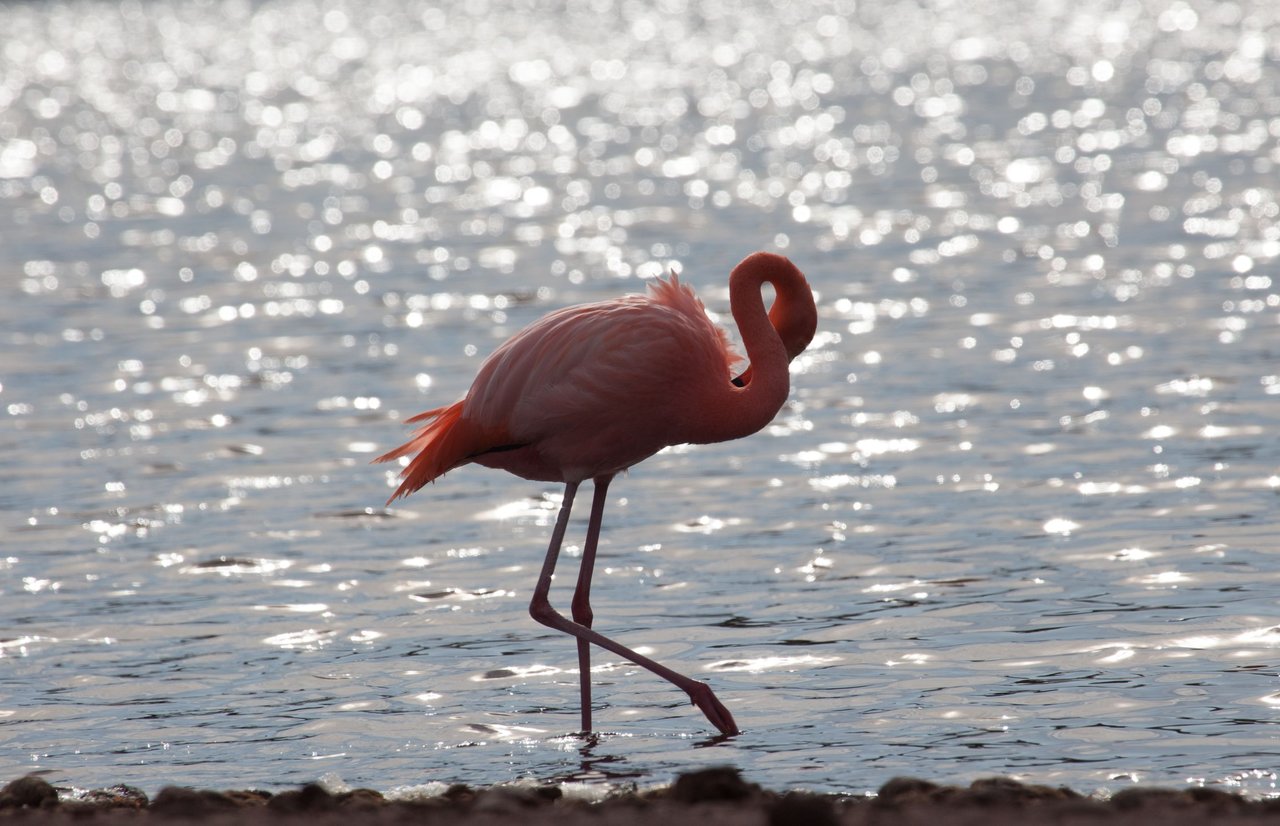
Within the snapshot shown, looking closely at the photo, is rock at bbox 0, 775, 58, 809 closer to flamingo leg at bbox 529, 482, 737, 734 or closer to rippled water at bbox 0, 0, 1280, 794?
rippled water at bbox 0, 0, 1280, 794

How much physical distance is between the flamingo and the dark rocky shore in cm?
138

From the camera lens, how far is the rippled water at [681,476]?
761cm

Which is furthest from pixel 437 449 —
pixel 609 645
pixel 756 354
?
pixel 756 354

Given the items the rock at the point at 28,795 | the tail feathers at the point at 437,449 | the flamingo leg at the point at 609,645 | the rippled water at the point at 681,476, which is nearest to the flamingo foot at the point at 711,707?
the flamingo leg at the point at 609,645

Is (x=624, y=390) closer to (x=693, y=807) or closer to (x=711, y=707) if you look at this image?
(x=711, y=707)

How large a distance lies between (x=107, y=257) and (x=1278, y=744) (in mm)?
16541

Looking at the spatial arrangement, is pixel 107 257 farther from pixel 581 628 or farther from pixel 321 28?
pixel 321 28

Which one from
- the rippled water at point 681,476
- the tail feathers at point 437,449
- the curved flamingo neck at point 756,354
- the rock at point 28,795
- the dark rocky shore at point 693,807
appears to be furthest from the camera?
the tail feathers at point 437,449

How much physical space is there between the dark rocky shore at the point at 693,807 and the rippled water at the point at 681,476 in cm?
69

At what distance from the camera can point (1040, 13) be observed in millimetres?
60125

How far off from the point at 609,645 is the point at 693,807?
184cm

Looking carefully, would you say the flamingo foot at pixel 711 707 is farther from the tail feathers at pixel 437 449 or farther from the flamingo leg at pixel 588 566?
the tail feathers at pixel 437 449

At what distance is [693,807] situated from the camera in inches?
228

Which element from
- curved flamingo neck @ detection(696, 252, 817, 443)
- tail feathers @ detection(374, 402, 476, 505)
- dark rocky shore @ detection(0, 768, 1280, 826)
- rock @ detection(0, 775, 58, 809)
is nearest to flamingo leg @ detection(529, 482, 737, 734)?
tail feathers @ detection(374, 402, 476, 505)
